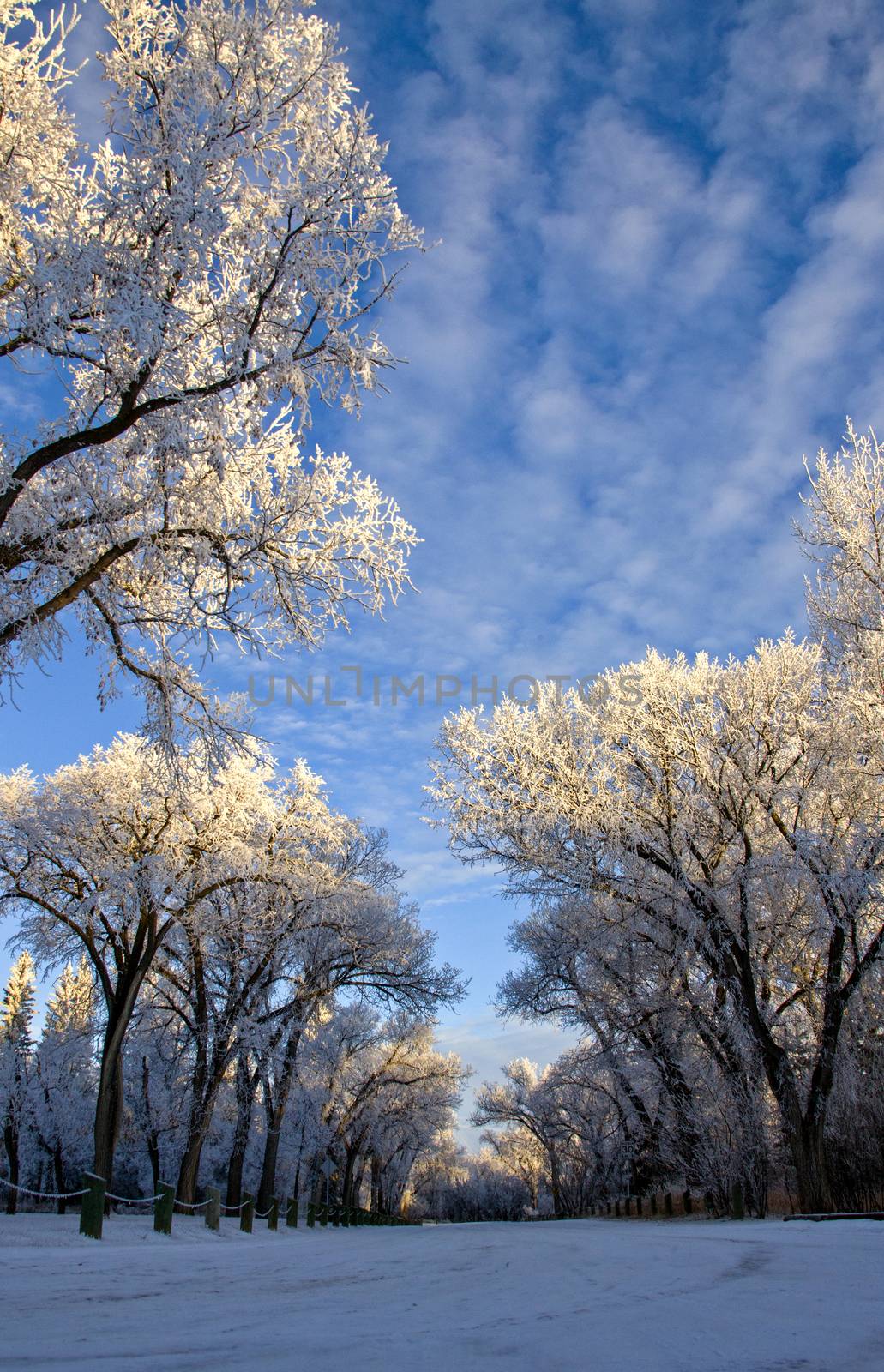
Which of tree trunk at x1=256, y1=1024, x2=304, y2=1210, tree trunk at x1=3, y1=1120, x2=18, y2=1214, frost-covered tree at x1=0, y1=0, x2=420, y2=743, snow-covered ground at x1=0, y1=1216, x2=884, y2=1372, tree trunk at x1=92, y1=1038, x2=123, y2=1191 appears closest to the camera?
snow-covered ground at x1=0, y1=1216, x2=884, y2=1372

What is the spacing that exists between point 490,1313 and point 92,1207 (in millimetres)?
11329

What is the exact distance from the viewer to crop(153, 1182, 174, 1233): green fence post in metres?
13.2

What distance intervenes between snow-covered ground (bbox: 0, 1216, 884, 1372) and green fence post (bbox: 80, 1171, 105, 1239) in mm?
6892

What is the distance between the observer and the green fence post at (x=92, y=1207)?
11.4 meters

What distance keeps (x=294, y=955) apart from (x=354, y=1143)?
21621 mm

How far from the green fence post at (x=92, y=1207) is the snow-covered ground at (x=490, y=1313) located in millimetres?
6892

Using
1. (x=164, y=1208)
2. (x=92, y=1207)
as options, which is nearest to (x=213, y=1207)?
(x=164, y=1208)

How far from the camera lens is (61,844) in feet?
70.1

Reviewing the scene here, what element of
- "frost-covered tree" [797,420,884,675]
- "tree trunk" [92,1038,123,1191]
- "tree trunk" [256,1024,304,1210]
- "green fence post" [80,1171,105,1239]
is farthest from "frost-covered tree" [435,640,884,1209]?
"tree trunk" [256,1024,304,1210]

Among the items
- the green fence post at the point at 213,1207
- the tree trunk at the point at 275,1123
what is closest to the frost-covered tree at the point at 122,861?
the green fence post at the point at 213,1207

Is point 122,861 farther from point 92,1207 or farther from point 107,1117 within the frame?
point 92,1207

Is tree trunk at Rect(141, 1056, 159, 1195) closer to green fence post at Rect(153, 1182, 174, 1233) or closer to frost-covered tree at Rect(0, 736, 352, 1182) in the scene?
frost-covered tree at Rect(0, 736, 352, 1182)

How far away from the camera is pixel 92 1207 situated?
1166 cm

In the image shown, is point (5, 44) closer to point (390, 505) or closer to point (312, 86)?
point (312, 86)
